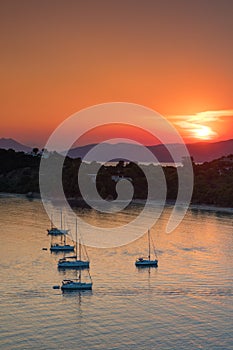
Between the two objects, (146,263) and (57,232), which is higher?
(57,232)

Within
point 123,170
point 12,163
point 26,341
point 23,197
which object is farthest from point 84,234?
point 12,163

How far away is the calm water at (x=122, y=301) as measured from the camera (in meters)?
19.6

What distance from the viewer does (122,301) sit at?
23828mm

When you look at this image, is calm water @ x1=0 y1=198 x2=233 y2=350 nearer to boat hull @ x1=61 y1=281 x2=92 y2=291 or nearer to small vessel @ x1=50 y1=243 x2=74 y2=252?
boat hull @ x1=61 y1=281 x2=92 y2=291

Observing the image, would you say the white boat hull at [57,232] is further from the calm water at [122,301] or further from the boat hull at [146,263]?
the boat hull at [146,263]

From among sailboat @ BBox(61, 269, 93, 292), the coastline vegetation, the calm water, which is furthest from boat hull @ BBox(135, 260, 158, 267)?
the coastline vegetation

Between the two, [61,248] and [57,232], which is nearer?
[61,248]

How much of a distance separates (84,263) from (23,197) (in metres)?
50.4

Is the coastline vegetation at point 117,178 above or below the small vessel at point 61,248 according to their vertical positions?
above

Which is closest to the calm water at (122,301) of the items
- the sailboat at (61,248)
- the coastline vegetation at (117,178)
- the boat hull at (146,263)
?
the boat hull at (146,263)

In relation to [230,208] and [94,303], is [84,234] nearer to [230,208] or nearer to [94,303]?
[94,303]

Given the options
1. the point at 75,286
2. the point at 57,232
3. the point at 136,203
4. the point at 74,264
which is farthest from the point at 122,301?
the point at 136,203

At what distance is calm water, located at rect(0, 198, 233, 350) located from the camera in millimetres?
19578

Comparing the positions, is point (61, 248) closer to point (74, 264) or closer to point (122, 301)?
point (74, 264)
